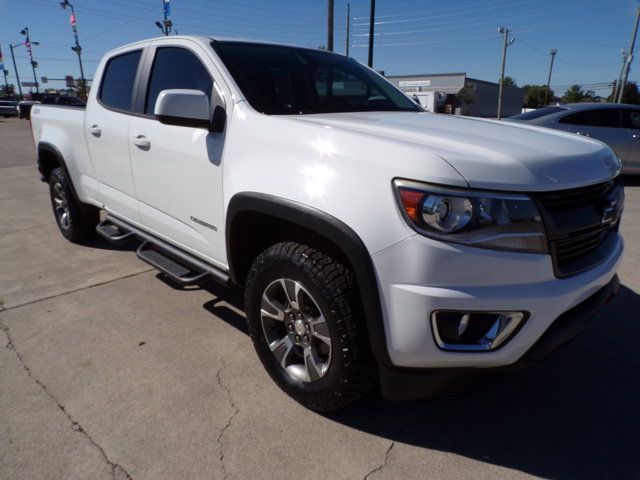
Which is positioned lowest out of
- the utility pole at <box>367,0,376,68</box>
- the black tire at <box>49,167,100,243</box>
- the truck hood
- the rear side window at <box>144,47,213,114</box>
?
the black tire at <box>49,167,100,243</box>

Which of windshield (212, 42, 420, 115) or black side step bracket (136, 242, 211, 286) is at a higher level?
windshield (212, 42, 420, 115)

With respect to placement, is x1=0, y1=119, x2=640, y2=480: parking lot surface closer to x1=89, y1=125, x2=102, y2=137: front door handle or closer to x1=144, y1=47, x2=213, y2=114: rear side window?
x1=89, y1=125, x2=102, y2=137: front door handle

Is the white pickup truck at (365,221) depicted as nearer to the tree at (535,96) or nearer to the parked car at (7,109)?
the parked car at (7,109)

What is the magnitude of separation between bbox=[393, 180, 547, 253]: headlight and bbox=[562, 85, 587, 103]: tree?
89.7 m

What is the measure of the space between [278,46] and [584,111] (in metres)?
7.69

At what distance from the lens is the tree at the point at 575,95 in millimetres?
79762

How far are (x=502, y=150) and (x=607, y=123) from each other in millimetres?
8601

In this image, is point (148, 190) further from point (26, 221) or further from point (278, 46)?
point (26, 221)

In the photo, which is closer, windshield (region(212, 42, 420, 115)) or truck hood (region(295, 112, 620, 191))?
truck hood (region(295, 112, 620, 191))

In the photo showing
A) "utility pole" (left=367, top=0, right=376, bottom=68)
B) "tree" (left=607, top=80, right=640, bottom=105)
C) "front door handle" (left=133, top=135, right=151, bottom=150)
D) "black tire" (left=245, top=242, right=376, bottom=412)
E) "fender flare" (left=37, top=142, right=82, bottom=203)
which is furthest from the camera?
"tree" (left=607, top=80, right=640, bottom=105)

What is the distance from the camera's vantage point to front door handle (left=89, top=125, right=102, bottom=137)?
3752mm

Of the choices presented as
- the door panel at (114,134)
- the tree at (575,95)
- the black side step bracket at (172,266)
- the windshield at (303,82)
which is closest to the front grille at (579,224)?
the windshield at (303,82)

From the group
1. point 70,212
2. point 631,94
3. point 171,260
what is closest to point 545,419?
point 171,260

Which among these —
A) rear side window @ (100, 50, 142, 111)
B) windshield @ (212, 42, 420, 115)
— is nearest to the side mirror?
windshield @ (212, 42, 420, 115)
